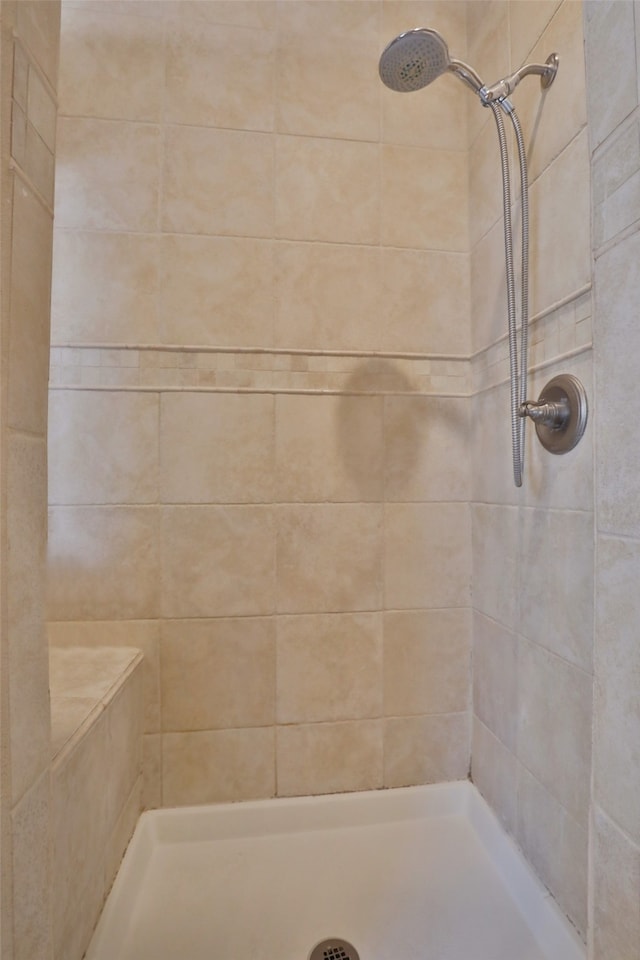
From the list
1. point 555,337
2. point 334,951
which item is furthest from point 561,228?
point 334,951

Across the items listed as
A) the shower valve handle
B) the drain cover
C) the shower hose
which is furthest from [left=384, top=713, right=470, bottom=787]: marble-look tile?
the shower valve handle

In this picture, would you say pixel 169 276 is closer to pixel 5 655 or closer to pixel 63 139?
pixel 63 139

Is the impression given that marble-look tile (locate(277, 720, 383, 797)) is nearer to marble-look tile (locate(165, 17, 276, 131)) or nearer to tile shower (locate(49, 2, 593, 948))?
tile shower (locate(49, 2, 593, 948))

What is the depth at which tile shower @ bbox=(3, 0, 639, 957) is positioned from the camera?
1.14 meters

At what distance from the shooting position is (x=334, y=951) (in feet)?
2.76

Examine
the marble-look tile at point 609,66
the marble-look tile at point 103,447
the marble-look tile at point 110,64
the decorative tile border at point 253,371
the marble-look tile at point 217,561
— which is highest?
the marble-look tile at point 110,64

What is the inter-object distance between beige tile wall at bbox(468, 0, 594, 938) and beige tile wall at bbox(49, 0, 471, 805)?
9 centimetres

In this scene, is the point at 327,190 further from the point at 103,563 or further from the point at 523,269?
the point at 103,563

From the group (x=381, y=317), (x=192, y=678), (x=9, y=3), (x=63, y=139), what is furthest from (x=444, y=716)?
(x=63, y=139)

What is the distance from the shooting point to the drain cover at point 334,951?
83 cm

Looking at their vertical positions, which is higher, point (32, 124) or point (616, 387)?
point (32, 124)

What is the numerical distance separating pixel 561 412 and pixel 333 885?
3.53ft

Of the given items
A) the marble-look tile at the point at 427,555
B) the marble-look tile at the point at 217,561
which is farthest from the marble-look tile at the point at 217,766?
the marble-look tile at the point at 427,555

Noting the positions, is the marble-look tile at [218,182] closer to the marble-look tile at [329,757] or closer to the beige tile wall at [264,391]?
the beige tile wall at [264,391]
